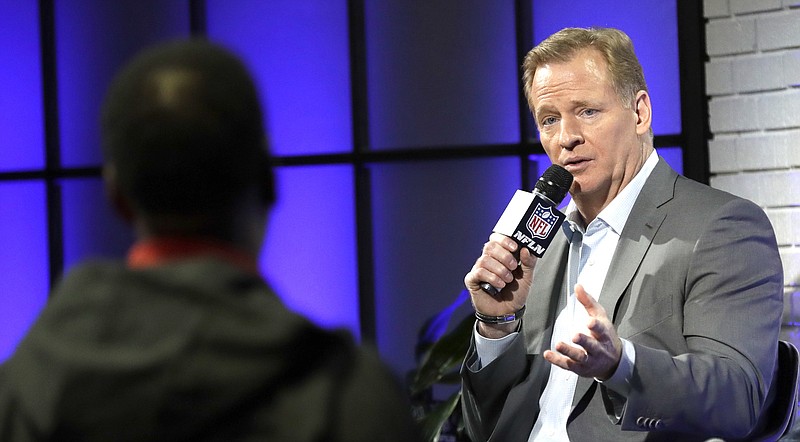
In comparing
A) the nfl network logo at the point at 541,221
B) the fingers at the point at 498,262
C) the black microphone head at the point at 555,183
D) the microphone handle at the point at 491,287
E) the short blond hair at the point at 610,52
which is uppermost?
the short blond hair at the point at 610,52

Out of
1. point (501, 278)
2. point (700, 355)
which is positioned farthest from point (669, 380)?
point (501, 278)

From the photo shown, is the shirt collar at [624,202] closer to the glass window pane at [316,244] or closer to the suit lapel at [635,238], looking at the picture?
the suit lapel at [635,238]

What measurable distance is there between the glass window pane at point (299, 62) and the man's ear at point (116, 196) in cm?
277

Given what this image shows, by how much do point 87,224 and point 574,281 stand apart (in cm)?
256

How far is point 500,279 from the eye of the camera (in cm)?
178

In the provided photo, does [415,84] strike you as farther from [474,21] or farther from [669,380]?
[669,380]

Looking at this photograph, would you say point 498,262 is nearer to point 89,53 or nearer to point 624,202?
point 624,202

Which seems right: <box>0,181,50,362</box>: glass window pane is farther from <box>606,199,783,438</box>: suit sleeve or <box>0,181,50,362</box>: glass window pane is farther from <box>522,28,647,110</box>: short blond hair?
<box>606,199,783,438</box>: suit sleeve

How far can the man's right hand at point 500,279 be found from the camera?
1.77m

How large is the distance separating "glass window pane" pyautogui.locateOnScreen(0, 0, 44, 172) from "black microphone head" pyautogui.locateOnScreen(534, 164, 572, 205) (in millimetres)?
2855

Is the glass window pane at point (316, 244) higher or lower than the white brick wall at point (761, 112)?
lower

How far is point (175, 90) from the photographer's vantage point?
0.81 m

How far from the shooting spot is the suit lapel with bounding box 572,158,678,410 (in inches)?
75.9


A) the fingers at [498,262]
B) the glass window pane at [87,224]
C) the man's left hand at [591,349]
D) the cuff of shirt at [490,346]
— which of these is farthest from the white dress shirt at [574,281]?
the glass window pane at [87,224]
